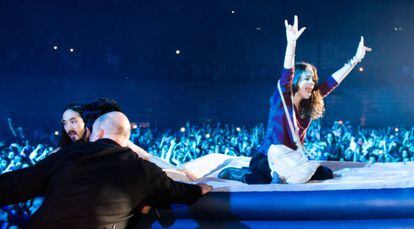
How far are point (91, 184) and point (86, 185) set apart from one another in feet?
0.07

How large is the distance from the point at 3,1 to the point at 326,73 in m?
14.0

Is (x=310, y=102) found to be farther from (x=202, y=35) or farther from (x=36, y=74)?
(x=202, y=35)

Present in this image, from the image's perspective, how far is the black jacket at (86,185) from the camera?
1850 millimetres

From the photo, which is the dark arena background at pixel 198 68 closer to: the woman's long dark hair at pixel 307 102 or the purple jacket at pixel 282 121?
the woman's long dark hair at pixel 307 102

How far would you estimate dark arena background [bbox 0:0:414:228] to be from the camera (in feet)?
39.7

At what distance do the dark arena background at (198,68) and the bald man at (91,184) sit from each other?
5.73 meters

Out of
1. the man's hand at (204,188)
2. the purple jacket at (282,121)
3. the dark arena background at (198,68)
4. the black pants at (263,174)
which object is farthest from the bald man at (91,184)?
the dark arena background at (198,68)

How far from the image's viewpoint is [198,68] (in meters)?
18.6

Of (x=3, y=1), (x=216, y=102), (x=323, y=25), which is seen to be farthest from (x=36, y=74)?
(x=323, y=25)

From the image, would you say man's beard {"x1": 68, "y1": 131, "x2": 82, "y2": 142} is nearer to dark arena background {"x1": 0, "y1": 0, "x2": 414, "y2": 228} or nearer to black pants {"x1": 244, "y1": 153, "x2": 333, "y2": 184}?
black pants {"x1": 244, "y1": 153, "x2": 333, "y2": 184}

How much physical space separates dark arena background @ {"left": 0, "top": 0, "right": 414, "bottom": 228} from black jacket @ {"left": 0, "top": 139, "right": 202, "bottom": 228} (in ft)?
18.9

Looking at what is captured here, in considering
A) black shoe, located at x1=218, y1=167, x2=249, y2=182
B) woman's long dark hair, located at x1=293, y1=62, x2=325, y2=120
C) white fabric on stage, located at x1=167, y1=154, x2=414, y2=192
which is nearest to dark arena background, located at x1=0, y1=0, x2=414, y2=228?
white fabric on stage, located at x1=167, y1=154, x2=414, y2=192

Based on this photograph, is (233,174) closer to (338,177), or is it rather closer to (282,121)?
(282,121)

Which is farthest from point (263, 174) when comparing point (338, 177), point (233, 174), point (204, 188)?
point (204, 188)
